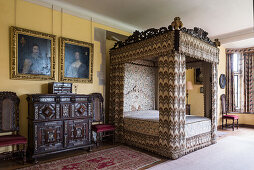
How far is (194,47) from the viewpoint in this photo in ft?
13.7

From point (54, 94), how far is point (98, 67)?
1780 millimetres

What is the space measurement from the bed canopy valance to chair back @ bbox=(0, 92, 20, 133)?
91.9 inches

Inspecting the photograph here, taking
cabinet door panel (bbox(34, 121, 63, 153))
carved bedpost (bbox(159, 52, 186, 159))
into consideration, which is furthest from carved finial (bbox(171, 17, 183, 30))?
cabinet door panel (bbox(34, 121, 63, 153))

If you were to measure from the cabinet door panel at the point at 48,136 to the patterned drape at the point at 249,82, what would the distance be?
740 cm

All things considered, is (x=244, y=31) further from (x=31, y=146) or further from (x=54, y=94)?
(x=31, y=146)

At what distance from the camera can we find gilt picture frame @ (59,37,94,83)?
14.9ft

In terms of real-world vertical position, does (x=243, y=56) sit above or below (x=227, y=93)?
above

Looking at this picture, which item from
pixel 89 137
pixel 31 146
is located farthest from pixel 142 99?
pixel 31 146

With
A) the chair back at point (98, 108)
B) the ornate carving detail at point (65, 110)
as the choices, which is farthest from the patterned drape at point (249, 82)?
the ornate carving detail at point (65, 110)

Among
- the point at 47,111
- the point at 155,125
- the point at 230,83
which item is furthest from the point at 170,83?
the point at 230,83

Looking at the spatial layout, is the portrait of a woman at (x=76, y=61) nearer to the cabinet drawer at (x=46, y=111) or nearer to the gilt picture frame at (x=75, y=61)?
the gilt picture frame at (x=75, y=61)

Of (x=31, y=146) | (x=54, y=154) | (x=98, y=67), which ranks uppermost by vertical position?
(x=98, y=67)

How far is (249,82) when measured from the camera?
24.8 feet

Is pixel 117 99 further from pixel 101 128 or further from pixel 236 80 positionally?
pixel 236 80
